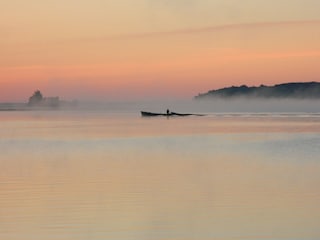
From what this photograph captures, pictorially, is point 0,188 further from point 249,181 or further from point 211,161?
point 211,161

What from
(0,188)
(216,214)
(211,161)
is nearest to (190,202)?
(216,214)

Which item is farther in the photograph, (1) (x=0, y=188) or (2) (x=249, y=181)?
(2) (x=249, y=181)

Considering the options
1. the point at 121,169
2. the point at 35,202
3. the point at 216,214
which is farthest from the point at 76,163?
the point at 216,214

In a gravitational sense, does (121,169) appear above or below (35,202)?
above

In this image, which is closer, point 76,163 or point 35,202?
point 35,202

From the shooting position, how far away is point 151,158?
31.5 metres

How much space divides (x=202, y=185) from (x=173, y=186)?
0.93 m

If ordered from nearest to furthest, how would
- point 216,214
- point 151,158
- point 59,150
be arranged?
point 216,214 → point 151,158 → point 59,150

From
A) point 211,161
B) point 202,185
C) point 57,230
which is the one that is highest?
point 211,161

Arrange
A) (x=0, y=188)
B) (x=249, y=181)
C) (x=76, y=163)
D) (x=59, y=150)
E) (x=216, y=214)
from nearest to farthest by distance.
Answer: (x=216, y=214), (x=0, y=188), (x=249, y=181), (x=76, y=163), (x=59, y=150)

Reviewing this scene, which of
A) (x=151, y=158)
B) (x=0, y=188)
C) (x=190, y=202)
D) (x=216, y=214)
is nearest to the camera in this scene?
(x=216, y=214)

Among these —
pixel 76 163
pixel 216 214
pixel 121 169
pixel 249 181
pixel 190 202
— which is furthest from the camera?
pixel 76 163

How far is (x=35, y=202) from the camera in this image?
17156 millimetres

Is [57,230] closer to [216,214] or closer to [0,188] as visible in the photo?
[216,214]
